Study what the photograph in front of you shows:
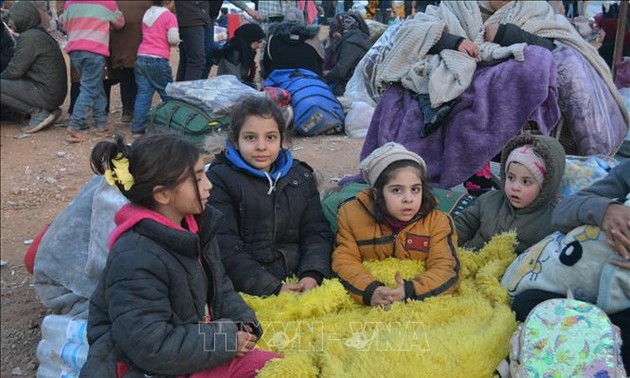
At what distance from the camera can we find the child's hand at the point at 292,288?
9.87 ft

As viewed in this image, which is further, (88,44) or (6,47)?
(6,47)

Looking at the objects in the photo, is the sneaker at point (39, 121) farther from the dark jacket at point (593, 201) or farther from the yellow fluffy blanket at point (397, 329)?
the dark jacket at point (593, 201)

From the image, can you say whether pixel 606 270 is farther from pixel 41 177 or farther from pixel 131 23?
pixel 131 23

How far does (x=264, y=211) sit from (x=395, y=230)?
0.61 metres

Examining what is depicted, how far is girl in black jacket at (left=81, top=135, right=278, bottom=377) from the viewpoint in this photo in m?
2.15

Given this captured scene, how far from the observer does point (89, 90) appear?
660cm

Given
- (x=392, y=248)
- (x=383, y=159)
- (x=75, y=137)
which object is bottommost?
(x=75, y=137)

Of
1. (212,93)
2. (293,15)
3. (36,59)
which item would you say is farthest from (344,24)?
(36,59)

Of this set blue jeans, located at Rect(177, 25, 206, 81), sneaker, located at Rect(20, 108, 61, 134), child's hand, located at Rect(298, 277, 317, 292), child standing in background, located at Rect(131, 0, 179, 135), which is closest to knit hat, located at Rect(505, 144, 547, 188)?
child's hand, located at Rect(298, 277, 317, 292)

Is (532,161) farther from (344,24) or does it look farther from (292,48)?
(344,24)

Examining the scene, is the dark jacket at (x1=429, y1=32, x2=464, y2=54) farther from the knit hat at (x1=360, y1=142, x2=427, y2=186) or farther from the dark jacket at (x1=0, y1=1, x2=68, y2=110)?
the dark jacket at (x1=0, y1=1, x2=68, y2=110)

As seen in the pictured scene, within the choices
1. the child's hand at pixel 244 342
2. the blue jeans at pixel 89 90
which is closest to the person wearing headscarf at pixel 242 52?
the blue jeans at pixel 89 90

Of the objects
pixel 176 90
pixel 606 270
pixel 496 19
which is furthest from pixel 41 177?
pixel 606 270

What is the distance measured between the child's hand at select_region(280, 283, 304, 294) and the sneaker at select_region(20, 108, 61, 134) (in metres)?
4.69
